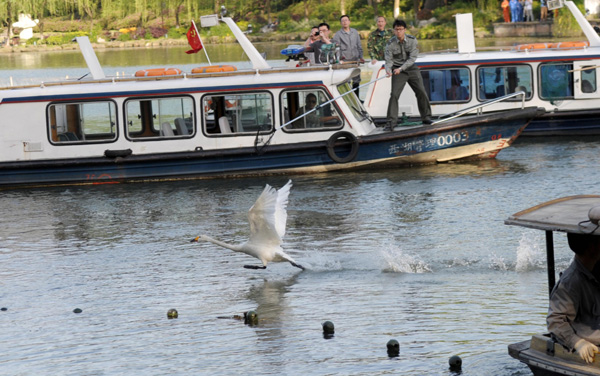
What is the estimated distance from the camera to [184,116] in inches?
714

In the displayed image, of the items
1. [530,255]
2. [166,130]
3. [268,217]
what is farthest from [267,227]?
[166,130]

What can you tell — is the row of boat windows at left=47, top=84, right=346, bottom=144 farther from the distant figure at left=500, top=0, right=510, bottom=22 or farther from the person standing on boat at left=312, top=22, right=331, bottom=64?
the distant figure at left=500, top=0, right=510, bottom=22

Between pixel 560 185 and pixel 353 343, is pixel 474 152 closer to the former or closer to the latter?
pixel 560 185

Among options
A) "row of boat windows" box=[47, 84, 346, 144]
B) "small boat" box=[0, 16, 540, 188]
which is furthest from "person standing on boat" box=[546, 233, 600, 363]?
"row of boat windows" box=[47, 84, 346, 144]

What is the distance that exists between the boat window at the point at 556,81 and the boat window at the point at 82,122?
8.58m

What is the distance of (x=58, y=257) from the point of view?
13.3 metres

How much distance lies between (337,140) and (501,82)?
14.6ft

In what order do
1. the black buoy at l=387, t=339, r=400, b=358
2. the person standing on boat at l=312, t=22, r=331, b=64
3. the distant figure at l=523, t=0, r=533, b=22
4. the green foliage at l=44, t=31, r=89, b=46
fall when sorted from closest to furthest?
1. the black buoy at l=387, t=339, r=400, b=358
2. the person standing on boat at l=312, t=22, r=331, b=64
3. the distant figure at l=523, t=0, r=533, b=22
4. the green foliage at l=44, t=31, r=89, b=46

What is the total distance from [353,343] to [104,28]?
85.7 meters

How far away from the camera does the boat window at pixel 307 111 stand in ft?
58.4

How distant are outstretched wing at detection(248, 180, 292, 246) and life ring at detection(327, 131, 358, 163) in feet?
21.6

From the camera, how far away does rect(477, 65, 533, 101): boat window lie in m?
20.4

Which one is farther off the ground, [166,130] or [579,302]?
[166,130]

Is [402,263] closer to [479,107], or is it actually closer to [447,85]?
[479,107]
